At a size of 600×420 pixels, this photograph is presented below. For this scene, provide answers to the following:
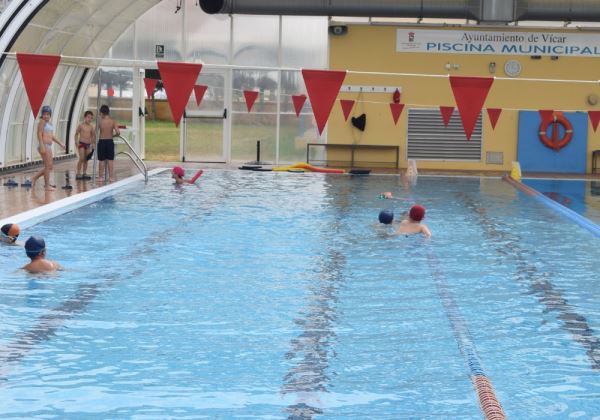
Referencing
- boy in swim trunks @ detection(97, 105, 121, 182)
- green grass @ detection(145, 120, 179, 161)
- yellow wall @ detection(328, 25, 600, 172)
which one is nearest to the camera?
boy in swim trunks @ detection(97, 105, 121, 182)

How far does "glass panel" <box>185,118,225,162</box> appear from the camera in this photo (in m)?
24.9

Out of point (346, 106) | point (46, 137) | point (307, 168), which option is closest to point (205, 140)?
point (307, 168)

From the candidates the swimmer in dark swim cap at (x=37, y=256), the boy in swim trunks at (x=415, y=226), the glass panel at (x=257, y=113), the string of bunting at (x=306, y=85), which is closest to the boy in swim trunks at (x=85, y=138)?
the string of bunting at (x=306, y=85)

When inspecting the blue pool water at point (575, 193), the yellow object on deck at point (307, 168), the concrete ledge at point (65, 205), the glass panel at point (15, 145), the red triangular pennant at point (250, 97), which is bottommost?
the blue pool water at point (575, 193)

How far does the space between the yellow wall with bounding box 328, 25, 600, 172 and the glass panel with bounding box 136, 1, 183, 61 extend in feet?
12.3

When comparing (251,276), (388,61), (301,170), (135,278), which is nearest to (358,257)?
(251,276)

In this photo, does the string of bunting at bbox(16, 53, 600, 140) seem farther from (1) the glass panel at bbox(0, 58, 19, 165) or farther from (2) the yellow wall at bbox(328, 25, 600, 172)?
(2) the yellow wall at bbox(328, 25, 600, 172)

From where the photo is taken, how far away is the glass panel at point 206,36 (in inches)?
961

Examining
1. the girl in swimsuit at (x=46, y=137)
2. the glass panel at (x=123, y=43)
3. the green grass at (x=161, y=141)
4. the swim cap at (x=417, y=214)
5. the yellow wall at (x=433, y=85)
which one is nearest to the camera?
the swim cap at (x=417, y=214)

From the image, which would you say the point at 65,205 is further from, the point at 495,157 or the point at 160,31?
the point at 495,157

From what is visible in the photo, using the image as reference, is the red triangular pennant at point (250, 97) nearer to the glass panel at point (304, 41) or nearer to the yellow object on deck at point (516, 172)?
the glass panel at point (304, 41)

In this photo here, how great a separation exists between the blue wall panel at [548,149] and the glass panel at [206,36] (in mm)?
7239

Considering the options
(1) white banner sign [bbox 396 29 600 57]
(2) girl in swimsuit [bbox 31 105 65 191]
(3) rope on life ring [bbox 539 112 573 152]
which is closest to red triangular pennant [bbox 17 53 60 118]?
(2) girl in swimsuit [bbox 31 105 65 191]

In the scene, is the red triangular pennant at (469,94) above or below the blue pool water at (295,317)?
above
